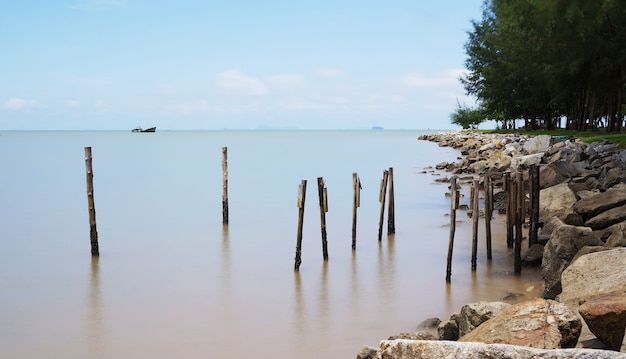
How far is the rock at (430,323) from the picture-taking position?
A: 11.2 meters

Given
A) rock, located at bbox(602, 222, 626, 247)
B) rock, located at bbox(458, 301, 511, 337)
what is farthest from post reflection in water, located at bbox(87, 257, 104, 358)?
rock, located at bbox(602, 222, 626, 247)

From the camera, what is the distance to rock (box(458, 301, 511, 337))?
28.1 feet

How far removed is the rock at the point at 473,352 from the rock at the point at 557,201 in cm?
1357

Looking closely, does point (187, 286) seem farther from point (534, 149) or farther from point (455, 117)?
point (455, 117)

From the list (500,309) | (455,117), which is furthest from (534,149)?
(455,117)

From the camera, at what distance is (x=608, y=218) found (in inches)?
573

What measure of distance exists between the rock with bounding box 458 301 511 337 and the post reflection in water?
550cm

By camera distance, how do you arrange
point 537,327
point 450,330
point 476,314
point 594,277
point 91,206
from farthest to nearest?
point 91,206
point 450,330
point 594,277
point 476,314
point 537,327

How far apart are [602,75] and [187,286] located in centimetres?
3420

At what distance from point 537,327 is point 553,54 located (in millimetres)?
30073

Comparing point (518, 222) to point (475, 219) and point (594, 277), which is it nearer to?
point (475, 219)

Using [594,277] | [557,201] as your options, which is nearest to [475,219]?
[557,201]

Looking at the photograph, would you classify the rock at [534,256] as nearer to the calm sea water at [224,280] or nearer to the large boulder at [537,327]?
the calm sea water at [224,280]

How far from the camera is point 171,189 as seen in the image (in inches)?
1490
